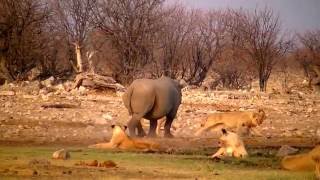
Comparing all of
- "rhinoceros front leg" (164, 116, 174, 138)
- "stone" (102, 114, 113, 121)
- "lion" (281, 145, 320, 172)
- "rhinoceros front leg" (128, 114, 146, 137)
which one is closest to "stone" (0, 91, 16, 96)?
"stone" (102, 114, 113, 121)

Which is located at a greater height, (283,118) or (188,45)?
(188,45)

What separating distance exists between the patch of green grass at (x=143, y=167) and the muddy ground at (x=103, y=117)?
259 centimetres

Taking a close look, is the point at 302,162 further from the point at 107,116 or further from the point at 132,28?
the point at 132,28

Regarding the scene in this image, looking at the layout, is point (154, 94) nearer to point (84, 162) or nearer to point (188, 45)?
point (84, 162)

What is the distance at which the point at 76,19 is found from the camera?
46000 millimetres

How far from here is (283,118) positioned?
21562 millimetres

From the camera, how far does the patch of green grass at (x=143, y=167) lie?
356 inches

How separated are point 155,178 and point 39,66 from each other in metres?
37.8

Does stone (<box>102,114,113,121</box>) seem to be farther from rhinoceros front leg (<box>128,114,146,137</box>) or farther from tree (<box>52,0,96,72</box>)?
tree (<box>52,0,96,72</box>)

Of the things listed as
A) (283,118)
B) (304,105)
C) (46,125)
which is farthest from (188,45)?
(46,125)

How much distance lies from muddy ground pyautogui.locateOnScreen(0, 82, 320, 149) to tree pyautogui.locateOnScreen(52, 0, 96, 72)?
14932 mm

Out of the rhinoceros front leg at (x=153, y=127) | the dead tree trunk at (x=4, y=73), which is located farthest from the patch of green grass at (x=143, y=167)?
the dead tree trunk at (x=4, y=73)

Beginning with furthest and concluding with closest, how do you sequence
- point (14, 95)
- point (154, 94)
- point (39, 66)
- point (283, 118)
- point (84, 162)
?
point (39, 66)
point (14, 95)
point (283, 118)
point (154, 94)
point (84, 162)

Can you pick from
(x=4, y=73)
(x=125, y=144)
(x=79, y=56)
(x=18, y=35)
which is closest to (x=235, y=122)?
(x=125, y=144)
